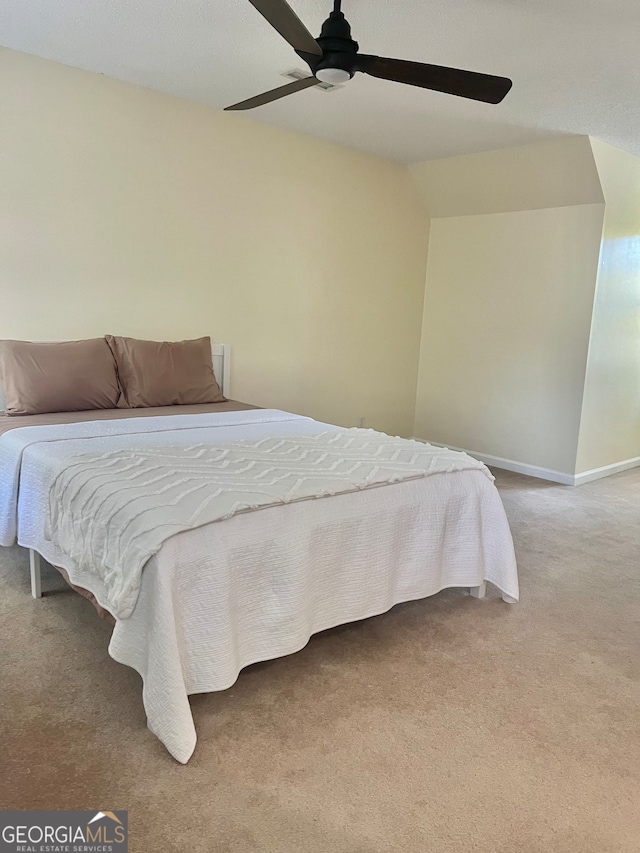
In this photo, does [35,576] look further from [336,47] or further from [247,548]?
[336,47]

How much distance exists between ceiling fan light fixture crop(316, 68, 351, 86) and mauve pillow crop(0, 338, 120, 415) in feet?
5.98

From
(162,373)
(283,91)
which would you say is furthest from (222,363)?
(283,91)

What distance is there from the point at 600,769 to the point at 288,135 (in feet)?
13.1

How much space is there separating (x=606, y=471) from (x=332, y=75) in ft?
12.7

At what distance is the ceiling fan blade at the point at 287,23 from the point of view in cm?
179

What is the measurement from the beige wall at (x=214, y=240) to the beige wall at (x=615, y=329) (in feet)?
4.98

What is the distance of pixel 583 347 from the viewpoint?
177 inches

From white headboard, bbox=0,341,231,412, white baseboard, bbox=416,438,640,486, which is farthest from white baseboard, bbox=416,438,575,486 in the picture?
white headboard, bbox=0,341,231,412

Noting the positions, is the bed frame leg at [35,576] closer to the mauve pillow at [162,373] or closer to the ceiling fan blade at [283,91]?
the mauve pillow at [162,373]

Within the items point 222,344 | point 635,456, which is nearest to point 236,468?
point 222,344

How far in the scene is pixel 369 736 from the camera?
1.81 m

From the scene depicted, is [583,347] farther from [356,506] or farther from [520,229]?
[356,506]

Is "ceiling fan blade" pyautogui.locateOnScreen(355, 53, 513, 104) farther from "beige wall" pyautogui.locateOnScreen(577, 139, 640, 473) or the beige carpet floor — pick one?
"beige wall" pyautogui.locateOnScreen(577, 139, 640, 473)

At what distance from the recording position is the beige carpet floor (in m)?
1.49
